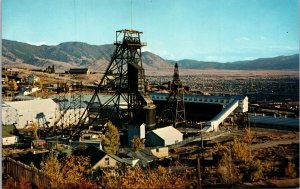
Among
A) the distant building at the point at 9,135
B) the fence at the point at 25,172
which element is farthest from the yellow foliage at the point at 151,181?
the distant building at the point at 9,135

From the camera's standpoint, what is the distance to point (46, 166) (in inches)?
709

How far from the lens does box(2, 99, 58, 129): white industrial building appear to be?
123ft

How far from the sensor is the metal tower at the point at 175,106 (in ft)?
126

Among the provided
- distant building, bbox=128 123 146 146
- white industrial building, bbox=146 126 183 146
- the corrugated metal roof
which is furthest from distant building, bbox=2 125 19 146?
the corrugated metal roof

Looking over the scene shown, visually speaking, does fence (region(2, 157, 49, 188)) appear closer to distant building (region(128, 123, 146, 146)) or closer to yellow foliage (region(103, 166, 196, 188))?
yellow foliage (region(103, 166, 196, 188))

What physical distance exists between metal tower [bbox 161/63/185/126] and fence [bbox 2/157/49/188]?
2394 cm

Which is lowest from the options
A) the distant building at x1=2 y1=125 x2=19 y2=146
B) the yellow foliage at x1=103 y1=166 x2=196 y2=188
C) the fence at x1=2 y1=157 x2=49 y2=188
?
the distant building at x1=2 y1=125 x2=19 y2=146

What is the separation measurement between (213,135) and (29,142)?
16.9 m

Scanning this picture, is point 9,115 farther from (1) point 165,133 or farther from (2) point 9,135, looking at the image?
(1) point 165,133

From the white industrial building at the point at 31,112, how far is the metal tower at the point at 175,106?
13435mm

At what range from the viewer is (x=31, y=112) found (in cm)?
3934

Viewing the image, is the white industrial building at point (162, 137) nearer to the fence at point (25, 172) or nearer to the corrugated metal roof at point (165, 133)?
the corrugated metal roof at point (165, 133)

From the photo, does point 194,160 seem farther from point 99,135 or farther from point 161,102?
point 161,102

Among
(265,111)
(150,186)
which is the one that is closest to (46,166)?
(150,186)
